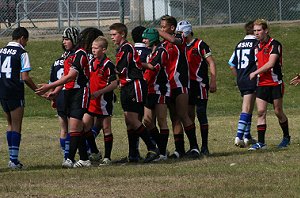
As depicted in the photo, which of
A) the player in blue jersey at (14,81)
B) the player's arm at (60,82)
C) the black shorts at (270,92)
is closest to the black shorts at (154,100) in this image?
the player's arm at (60,82)

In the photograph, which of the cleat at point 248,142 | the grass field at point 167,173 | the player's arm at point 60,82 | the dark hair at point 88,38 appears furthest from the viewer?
the cleat at point 248,142

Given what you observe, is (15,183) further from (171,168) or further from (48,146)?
(48,146)

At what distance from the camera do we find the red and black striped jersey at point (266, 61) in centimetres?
1473

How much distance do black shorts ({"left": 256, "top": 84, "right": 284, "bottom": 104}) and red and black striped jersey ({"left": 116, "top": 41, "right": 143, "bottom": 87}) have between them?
7.91 feet

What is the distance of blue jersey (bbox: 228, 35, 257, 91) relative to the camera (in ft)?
51.4

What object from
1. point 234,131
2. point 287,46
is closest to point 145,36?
point 234,131

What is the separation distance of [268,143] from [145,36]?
359 centimetres

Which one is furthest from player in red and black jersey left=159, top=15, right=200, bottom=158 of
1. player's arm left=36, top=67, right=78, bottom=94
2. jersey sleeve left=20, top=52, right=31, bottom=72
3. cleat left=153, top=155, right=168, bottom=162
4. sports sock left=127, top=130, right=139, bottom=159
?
jersey sleeve left=20, top=52, right=31, bottom=72

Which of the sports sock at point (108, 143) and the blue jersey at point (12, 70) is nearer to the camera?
the blue jersey at point (12, 70)

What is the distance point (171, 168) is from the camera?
12.4 m

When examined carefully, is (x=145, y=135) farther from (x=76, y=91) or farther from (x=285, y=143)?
(x=285, y=143)

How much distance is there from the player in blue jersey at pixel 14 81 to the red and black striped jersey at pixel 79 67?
1.82 feet

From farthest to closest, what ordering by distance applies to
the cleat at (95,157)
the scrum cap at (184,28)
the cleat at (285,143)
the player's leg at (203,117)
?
1. the cleat at (285,143)
2. the player's leg at (203,117)
3. the cleat at (95,157)
4. the scrum cap at (184,28)

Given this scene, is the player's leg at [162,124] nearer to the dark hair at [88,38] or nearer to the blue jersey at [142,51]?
the blue jersey at [142,51]
